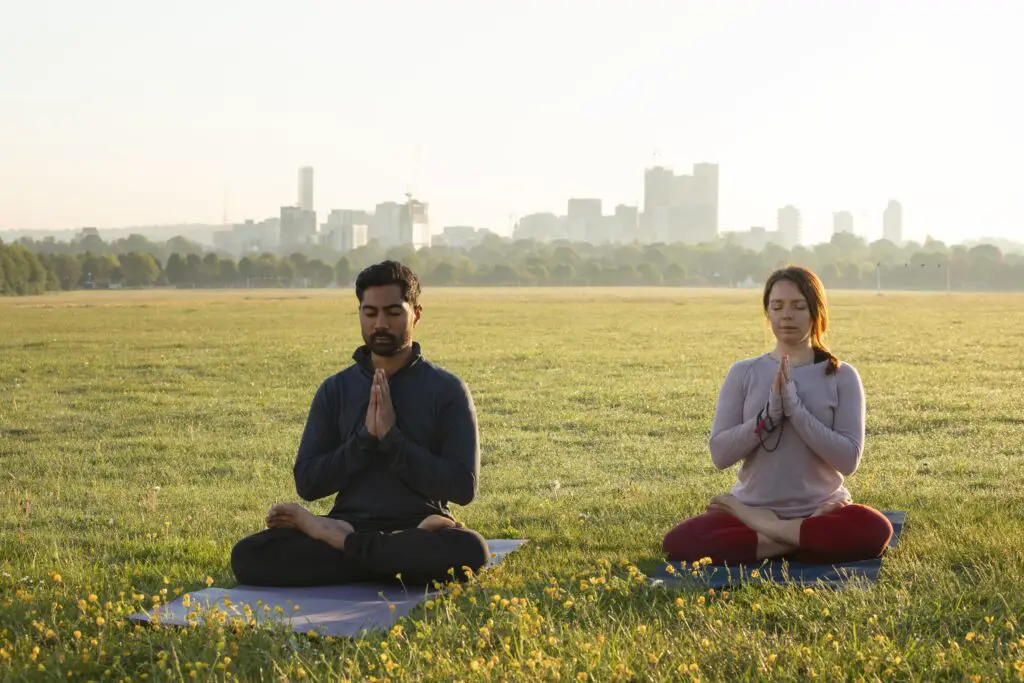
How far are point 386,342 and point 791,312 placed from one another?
2.49 m

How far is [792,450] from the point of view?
26.0ft

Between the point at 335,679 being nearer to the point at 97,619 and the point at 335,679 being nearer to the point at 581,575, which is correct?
the point at 97,619

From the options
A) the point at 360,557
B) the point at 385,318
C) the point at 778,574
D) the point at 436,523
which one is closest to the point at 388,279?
the point at 385,318

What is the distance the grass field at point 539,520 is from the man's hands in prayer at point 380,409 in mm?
1048

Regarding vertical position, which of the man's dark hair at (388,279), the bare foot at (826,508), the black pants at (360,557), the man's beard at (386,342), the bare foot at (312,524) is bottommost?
the black pants at (360,557)

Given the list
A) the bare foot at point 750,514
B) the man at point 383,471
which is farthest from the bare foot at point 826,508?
the man at point 383,471

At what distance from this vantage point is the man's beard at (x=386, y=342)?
7.43 m

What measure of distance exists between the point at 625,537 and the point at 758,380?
2.01 m

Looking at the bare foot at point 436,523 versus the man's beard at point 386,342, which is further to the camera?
the bare foot at point 436,523

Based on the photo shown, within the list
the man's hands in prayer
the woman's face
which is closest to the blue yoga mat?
the woman's face

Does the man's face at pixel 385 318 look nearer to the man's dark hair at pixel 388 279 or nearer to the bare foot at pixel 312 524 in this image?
the man's dark hair at pixel 388 279

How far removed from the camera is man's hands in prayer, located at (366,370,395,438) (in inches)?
281

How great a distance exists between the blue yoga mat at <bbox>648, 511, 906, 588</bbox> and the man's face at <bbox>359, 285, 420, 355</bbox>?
6.73ft

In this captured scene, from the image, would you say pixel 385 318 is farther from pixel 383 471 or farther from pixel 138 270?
pixel 138 270
